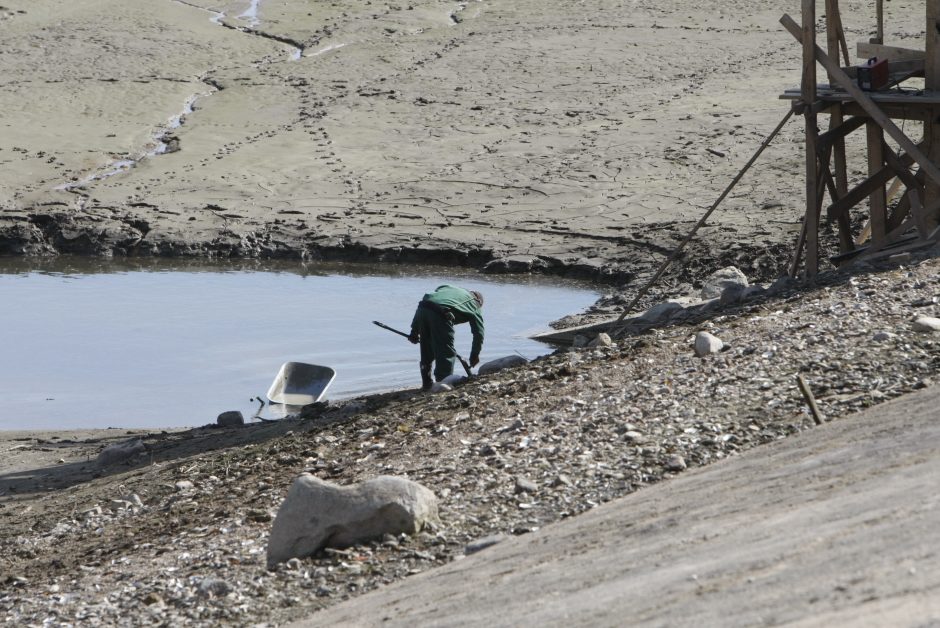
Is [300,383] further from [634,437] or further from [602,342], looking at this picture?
[634,437]

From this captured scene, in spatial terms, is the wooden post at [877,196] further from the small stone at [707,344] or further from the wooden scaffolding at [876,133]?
the small stone at [707,344]

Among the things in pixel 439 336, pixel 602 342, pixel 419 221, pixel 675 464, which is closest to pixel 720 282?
pixel 439 336

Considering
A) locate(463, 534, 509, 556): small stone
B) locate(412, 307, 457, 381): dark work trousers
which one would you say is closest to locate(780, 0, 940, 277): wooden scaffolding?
locate(412, 307, 457, 381): dark work trousers

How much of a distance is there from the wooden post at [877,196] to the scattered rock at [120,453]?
597 cm

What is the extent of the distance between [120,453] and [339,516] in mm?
3931

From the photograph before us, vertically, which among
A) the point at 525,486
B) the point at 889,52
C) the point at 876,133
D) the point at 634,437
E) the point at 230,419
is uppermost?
the point at 889,52

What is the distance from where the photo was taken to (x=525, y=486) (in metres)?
6.08

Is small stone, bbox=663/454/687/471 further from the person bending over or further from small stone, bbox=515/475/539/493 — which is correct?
the person bending over

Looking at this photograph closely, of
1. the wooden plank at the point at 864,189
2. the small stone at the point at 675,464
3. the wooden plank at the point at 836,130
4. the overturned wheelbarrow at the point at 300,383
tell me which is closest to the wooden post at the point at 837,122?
the wooden plank at the point at 836,130

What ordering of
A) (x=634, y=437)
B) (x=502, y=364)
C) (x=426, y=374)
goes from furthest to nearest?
(x=426, y=374), (x=502, y=364), (x=634, y=437)

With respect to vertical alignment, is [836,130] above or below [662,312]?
above

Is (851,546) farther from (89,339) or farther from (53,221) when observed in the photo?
(53,221)

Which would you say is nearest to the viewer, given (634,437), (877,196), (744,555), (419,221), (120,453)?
(744,555)

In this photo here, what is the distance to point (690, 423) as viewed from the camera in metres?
6.56
